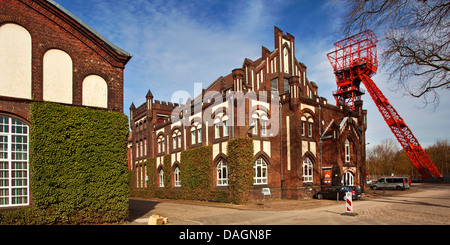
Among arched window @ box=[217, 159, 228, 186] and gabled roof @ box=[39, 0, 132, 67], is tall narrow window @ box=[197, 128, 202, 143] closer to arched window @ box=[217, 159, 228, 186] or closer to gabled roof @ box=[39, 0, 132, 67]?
arched window @ box=[217, 159, 228, 186]

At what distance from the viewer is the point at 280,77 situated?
30.5 metres

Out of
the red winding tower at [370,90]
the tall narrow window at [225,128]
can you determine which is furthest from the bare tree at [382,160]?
the tall narrow window at [225,128]

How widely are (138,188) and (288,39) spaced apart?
89.6 ft

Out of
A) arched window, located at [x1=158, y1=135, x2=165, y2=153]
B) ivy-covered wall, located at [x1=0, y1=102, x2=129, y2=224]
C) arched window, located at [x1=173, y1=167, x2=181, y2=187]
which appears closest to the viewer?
ivy-covered wall, located at [x1=0, y1=102, x2=129, y2=224]

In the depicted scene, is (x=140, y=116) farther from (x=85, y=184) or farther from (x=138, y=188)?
(x=85, y=184)

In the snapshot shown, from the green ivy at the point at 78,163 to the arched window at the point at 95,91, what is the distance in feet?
1.87

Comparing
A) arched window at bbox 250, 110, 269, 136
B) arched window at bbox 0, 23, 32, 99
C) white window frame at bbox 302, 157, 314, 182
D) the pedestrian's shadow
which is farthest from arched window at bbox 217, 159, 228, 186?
arched window at bbox 0, 23, 32, 99

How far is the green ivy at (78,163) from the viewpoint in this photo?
1287 centimetres

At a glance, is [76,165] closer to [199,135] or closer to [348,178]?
[199,135]

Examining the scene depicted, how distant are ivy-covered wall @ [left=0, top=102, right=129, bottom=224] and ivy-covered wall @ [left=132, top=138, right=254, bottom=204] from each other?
38.3 ft

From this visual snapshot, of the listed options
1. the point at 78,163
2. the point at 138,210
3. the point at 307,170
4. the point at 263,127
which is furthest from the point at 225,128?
the point at 78,163

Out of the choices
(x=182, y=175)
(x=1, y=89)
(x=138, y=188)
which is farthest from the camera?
(x=138, y=188)

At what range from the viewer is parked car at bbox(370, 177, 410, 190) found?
38.3 m
